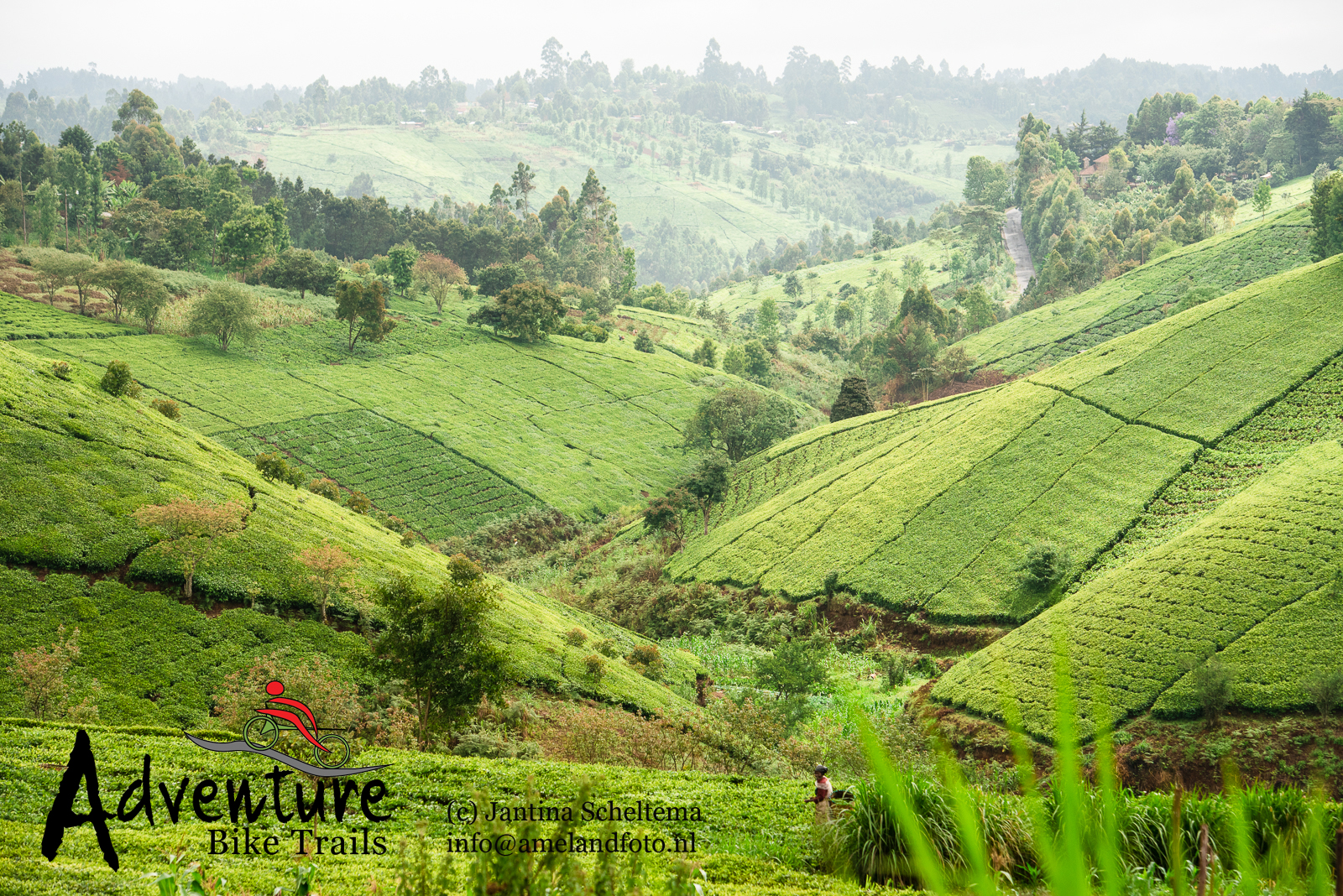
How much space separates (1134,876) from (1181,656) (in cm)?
2098

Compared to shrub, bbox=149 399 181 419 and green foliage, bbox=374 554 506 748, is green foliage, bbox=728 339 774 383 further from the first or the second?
green foliage, bbox=374 554 506 748

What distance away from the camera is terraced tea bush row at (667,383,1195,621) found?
4031 centimetres

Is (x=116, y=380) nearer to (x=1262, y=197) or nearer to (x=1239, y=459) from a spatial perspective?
(x=1239, y=459)

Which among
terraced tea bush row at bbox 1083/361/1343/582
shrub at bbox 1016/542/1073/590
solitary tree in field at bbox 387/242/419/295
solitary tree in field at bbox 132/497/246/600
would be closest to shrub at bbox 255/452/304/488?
solitary tree in field at bbox 132/497/246/600

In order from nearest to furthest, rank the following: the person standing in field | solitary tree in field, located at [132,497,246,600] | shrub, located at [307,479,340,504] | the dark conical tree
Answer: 1. the person standing in field
2. solitary tree in field, located at [132,497,246,600]
3. shrub, located at [307,479,340,504]
4. the dark conical tree

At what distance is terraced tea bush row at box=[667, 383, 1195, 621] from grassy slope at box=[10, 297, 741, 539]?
19515 mm

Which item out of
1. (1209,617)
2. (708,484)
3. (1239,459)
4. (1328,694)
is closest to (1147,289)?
(708,484)

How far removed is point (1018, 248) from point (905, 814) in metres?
173

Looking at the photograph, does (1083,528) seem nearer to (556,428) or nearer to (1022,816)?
(1022,816)

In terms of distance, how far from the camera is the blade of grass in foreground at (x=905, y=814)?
253 cm

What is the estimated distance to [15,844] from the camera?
41.1 ft

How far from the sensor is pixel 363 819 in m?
15.9

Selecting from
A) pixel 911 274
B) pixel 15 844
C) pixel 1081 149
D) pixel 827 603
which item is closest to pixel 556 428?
pixel 827 603
